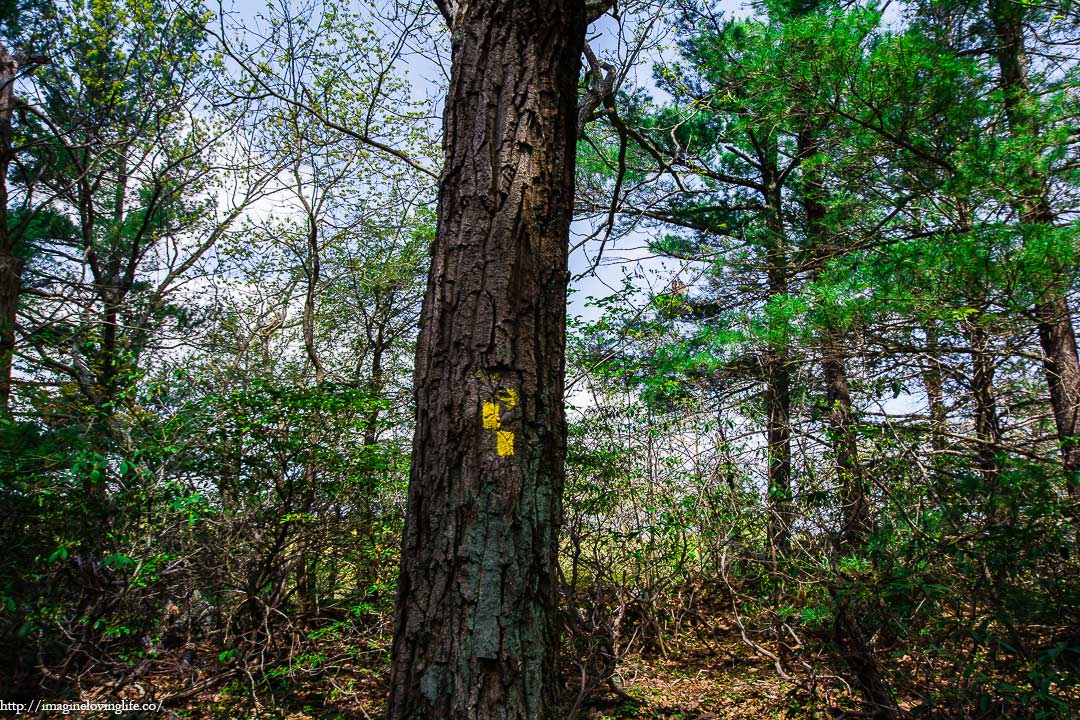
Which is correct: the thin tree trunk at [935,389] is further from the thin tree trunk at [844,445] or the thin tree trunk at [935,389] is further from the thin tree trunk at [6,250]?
the thin tree trunk at [6,250]

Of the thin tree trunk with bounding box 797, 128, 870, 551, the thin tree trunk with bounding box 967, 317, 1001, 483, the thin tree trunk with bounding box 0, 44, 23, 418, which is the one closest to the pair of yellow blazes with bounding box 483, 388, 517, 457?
the thin tree trunk with bounding box 797, 128, 870, 551

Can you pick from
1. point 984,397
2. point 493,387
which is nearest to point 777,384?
point 984,397

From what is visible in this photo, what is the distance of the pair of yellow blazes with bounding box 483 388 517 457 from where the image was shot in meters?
1.44

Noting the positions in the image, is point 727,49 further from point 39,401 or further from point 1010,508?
point 39,401

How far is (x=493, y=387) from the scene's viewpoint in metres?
1.47

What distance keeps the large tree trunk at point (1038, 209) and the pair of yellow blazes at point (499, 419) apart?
374cm

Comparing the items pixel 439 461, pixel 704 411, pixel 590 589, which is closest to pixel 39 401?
pixel 590 589

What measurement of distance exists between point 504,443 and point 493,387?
0.14 m

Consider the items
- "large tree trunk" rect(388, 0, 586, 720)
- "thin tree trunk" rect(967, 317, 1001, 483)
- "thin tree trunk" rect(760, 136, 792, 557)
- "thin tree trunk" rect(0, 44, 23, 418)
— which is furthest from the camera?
"thin tree trunk" rect(0, 44, 23, 418)

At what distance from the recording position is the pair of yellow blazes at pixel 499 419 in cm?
144

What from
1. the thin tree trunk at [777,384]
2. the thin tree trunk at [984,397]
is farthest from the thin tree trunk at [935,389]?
the thin tree trunk at [777,384]

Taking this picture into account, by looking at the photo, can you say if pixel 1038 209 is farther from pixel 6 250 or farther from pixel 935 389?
pixel 6 250

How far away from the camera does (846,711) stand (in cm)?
333

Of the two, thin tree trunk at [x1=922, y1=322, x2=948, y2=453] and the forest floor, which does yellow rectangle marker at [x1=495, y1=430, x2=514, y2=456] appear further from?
thin tree trunk at [x1=922, y1=322, x2=948, y2=453]
